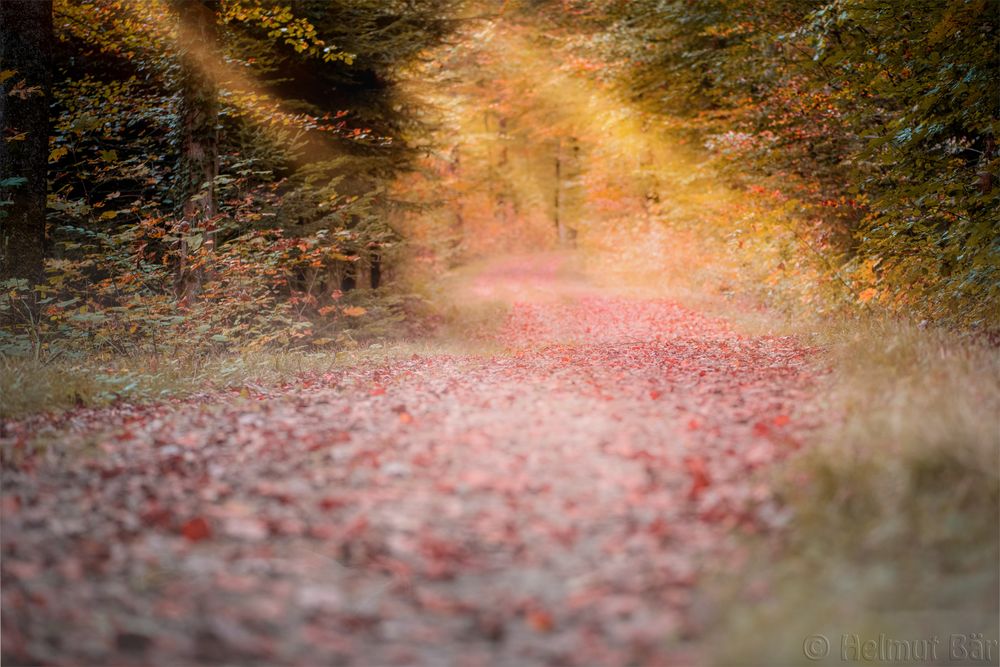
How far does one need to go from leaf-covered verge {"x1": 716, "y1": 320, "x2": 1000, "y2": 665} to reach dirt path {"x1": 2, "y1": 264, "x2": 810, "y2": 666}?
219 millimetres

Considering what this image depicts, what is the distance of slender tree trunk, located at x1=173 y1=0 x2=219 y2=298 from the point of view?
32.1 ft

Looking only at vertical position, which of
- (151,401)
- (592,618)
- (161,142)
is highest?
(161,142)

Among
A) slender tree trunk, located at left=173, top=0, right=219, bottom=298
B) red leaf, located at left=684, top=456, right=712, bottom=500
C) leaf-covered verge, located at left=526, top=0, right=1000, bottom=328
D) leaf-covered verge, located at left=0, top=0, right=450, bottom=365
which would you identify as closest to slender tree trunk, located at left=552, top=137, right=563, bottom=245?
leaf-covered verge, located at left=526, top=0, right=1000, bottom=328

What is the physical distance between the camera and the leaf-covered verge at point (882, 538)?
2732mm

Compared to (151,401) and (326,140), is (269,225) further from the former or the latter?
(151,401)

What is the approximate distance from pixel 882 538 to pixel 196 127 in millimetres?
9960

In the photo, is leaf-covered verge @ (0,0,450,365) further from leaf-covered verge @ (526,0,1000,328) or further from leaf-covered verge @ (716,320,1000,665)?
leaf-covered verge @ (716,320,1000,665)

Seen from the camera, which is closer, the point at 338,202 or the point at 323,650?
the point at 323,650

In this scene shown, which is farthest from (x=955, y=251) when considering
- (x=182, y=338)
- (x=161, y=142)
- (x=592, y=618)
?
(x=161, y=142)

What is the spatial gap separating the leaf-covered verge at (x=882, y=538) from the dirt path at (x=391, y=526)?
219mm

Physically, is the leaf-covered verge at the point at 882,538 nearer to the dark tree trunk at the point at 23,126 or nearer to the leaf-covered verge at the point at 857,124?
the leaf-covered verge at the point at 857,124

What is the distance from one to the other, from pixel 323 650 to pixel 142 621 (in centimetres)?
77

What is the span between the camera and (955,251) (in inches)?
309

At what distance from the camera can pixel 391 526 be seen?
3.64 m
